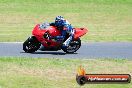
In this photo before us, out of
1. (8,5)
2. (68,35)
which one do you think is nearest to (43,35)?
(68,35)

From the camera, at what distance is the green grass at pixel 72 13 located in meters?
39.5

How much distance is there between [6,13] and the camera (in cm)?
4534

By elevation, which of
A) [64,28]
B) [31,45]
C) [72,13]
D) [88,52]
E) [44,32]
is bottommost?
[72,13]

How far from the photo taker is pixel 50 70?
15.8 metres

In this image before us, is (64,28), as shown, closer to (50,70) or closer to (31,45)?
(31,45)

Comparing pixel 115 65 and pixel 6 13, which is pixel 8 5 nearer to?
pixel 6 13

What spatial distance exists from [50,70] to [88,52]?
6031mm

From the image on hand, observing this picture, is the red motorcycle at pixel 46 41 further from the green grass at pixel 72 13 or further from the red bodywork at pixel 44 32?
the green grass at pixel 72 13

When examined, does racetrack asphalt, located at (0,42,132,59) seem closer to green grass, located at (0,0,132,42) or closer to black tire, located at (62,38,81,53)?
black tire, located at (62,38,81,53)

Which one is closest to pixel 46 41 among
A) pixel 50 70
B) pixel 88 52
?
pixel 88 52

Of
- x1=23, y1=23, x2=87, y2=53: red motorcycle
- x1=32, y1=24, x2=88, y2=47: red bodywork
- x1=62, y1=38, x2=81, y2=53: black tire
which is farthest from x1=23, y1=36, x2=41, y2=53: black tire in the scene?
x1=62, y1=38, x2=81, y2=53: black tire

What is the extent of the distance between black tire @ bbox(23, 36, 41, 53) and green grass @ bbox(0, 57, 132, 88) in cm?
262

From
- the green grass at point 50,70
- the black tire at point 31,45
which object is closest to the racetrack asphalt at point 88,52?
the black tire at point 31,45

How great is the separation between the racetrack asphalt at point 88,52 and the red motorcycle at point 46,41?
213 mm
